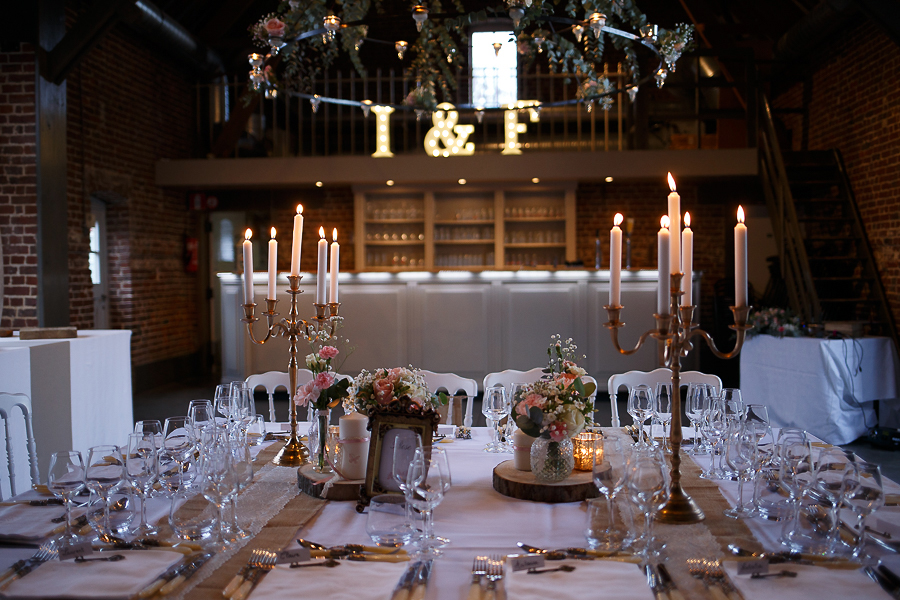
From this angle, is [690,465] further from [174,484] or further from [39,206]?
[39,206]

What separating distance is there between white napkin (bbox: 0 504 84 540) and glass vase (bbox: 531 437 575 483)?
4.00 ft

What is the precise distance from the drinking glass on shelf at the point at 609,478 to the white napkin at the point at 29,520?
129cm

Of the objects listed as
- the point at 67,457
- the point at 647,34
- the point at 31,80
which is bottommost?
the point at 67,457

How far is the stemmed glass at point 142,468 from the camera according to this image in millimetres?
1630

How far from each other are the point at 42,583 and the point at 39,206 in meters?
4.82

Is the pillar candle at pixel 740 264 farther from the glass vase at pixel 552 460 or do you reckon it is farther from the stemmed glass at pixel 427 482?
the stemmed glass at pixel 427 482

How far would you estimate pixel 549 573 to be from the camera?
1.34 m

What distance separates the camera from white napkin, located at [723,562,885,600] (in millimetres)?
1250

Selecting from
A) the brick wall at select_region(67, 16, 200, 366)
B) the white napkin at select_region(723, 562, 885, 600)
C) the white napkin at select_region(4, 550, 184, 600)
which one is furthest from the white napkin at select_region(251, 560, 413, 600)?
the brick wall at select_region(67, 16, 200, 366)

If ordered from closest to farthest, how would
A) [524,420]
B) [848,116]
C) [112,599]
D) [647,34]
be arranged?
1. [112,599]
2. [524,420]
3. [647,34]
4. [848,116]

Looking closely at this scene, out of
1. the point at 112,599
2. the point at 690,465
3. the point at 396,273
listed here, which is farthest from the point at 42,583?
the point at 396,273

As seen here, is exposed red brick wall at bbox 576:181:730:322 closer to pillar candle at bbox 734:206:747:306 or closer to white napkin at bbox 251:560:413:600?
pillar candle at bbox 734:206:747:306

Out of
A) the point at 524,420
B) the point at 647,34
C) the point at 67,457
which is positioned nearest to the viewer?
the point at 67,457

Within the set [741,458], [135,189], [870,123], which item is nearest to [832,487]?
[741,458]
